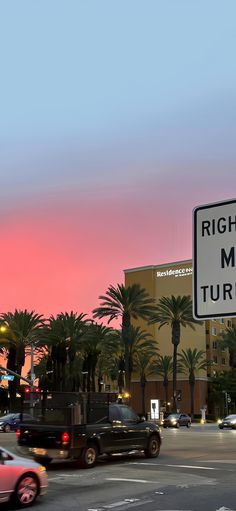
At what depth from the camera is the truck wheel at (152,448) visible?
21.6 meters

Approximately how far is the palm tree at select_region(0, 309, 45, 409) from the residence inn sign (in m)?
62.7

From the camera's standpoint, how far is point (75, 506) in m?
11.6

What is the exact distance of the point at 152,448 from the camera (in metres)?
21.8

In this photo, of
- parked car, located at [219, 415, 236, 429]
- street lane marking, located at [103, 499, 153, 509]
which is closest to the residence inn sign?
street lane marking, located at [103, 499, 153, 509]

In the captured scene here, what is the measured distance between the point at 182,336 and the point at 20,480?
101 meters

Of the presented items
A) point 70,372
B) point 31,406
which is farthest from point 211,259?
point 70,372

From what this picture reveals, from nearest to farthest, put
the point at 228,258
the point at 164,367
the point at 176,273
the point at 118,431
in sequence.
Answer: the point at 228,258
the point at 118,431
the point at 164,367
the point at 176,273

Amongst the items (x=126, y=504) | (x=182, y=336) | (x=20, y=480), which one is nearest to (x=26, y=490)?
(x=20, y=480)

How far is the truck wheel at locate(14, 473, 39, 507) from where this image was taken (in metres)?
11.2

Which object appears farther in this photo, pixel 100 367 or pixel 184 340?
pixel 184 340

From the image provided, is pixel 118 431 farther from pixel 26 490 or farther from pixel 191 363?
pixel 191 363

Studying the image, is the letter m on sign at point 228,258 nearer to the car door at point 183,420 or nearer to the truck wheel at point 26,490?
the truck wheel at point 26,490

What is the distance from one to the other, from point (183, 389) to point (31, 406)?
90.2 m

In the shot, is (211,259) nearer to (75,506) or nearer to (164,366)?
(75,506)
